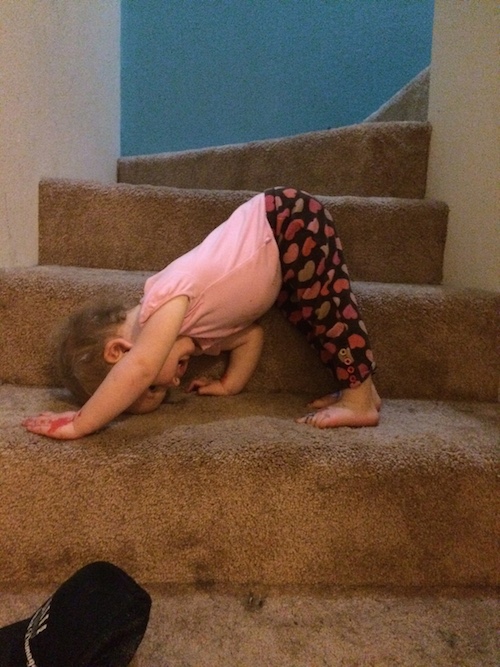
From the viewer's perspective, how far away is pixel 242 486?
2.49 feet

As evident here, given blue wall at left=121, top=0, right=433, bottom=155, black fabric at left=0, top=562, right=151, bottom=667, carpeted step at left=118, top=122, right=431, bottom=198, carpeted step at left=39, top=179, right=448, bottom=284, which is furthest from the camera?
blue wall at left=121, top=0, right=433, bottom=155

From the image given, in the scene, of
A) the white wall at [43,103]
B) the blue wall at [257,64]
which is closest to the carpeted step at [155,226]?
the white wall at [43,103]

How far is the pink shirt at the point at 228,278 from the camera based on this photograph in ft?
3.09

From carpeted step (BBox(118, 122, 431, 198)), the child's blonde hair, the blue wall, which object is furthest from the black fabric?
the blue wall

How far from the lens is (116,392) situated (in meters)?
0.79

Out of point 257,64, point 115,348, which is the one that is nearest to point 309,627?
point 115,348

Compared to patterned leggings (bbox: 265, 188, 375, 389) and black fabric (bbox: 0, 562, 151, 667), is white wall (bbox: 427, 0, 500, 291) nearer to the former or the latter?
patterned leggings (bbox: 265, 188, 375, 389)

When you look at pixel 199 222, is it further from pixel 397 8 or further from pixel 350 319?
pixel 397 8

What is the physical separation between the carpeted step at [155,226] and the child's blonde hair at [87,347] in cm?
36

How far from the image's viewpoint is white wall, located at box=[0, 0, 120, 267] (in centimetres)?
109

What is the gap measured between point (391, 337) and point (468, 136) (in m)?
0.55

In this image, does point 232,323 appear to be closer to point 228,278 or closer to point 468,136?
point 228,278

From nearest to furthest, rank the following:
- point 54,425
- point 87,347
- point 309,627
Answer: point 309,627, point 54,425, point 87,347

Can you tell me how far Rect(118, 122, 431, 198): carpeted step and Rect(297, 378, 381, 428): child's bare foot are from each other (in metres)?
0.78
